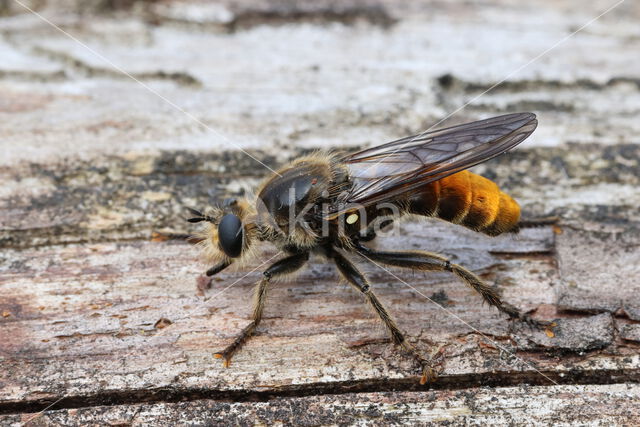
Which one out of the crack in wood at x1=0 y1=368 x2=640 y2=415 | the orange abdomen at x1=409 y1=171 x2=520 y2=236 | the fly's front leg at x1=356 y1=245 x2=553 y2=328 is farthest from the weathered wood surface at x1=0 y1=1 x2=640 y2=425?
the orange abdomen at x1=409 y1=171 x2=520 y2=236

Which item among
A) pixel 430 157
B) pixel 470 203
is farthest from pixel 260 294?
pixel 470 203

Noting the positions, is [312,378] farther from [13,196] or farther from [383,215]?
[13,196]

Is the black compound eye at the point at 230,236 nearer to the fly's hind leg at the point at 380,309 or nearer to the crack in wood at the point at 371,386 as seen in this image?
the fly's hind leg at the point at 380,309

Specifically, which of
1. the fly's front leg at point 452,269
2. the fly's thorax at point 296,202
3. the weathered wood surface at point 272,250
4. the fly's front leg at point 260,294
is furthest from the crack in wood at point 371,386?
the fly's thorax at point 296,202

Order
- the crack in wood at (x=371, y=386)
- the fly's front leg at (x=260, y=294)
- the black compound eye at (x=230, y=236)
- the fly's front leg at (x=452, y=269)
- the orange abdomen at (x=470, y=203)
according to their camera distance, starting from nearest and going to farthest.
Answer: the crack in wood at (x=371, y=386), the fly's front leg at (x=260, y=294), the fly's front leg at (x=452, y=269), the black compound eye at (x=230, y=236), the orange abdomen at (x=470, y=203)

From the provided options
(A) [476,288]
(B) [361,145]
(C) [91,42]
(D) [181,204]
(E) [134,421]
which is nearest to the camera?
(E) [134,421]

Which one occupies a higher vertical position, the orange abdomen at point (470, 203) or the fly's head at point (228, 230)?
the orange abdomen at point (470, 203)

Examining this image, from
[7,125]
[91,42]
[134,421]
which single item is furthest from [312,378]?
[91,42]

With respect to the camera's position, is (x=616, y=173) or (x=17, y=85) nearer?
(x=616, y=173)

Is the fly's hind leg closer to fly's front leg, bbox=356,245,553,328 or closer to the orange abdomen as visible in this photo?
fly's front leg, bbox=356,245,553,328
